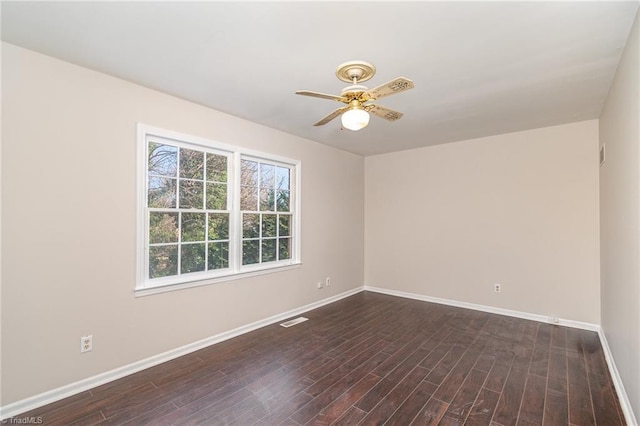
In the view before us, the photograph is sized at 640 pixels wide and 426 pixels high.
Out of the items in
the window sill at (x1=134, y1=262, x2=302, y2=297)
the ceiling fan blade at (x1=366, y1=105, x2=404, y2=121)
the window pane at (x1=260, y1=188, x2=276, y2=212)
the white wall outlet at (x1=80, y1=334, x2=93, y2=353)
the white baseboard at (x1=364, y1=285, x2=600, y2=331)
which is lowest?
the white baseboard at (x1=364, y1=285, x2=600, y2=331)

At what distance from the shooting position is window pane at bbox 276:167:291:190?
14.1ft

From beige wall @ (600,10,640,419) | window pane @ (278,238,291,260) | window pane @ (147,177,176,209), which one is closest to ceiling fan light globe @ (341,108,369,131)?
beige wall @ (600,10,640,419)

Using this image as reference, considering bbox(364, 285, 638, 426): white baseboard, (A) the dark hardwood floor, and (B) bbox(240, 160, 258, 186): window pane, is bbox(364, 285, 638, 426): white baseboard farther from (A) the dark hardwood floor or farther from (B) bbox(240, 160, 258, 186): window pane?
(B) bbox(240, 160, 258, 186): window pane

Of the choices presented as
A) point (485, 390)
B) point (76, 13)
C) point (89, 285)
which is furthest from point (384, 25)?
point (89, 285)

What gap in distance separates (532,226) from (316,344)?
134 inches

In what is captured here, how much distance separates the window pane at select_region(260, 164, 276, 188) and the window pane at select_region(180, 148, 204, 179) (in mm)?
900

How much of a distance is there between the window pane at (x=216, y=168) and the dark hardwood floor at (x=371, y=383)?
190 centimetres

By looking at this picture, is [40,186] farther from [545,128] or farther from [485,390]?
[545,128]

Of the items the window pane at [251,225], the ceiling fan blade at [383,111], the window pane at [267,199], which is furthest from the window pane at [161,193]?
the ceiling fan blade at [383,111]

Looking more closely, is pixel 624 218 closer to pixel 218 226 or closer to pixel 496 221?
pixel 496 221

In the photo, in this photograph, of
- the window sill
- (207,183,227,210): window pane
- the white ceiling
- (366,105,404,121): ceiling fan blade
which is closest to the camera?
the white ceiling

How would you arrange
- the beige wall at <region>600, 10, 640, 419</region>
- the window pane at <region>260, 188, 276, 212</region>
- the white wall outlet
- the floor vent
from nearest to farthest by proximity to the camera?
the beige wall at <region>600, 10, 640, 419</region>, the white wall outlet, the floor vent, the window pane at <region>260, 188, 276, 212</region>

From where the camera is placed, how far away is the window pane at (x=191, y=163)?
3.20 meters

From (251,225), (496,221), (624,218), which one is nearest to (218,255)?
(251,225)
